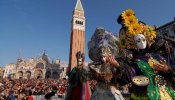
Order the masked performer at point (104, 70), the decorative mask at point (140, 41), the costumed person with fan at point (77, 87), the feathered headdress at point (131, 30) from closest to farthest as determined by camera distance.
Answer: the masked performer at point (104, 70), the decorative mask at point (140, 41), the feathered headdress at point (131, 30), the costumed person with fan at point (77, 87)

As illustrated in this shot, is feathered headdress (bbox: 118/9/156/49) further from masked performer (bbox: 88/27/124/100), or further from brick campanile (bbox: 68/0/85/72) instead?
brick campanile (bbox: 68/0/85/72)

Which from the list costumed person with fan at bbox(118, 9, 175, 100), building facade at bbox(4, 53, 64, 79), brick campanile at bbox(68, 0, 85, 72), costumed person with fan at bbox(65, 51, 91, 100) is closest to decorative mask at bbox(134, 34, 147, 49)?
costumed person with fan at bbox(118, 9, 175, 100)

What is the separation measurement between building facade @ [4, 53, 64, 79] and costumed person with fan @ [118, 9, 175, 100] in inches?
2931

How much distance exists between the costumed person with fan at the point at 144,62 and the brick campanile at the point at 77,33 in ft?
217

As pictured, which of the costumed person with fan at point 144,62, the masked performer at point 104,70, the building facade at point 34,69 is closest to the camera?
the costumed person with fan at point 144,62

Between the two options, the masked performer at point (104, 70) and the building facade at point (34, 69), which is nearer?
the masked performer at point (104, 70)

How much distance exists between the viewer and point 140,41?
379 centimetres

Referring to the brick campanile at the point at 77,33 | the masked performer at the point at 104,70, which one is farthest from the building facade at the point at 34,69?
the masked performer at the point at 104,70

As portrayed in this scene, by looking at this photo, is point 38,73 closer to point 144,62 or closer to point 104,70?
point 104,70

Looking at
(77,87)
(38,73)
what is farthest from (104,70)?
(38,73)

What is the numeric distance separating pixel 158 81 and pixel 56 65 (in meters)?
77.4

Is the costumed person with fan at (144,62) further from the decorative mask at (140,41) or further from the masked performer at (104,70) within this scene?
the masked performer at (104,70)

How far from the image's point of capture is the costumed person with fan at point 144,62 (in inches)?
133

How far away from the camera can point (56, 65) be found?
3147 inches
